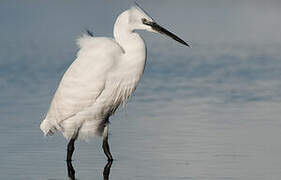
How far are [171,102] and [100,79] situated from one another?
118 inches

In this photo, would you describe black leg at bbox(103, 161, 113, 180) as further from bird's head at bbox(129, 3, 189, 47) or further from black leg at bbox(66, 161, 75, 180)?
bird's head at bbox(129, 3, 189, 47)

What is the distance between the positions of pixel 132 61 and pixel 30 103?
3.15m

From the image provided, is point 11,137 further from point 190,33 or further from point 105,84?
point 190,33

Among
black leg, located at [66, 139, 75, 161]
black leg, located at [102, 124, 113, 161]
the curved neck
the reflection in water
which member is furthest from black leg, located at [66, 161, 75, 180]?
the curved neck

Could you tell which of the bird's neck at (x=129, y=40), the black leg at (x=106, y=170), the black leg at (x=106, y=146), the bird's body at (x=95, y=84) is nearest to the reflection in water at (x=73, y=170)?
the black leg at (x=106, y=170)

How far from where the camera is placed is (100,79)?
8742mm

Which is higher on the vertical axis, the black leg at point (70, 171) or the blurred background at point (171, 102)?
the black leg at point (70, 171)

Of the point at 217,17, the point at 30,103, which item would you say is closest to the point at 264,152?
the point at 30,103

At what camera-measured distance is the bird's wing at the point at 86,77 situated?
870cm

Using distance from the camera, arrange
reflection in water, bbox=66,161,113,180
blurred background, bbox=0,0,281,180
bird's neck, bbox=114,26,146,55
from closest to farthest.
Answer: reflection in water, bbox=66,161,113,180 < blurred background, bbox=0,0,281,180 < bird's neck, bbox=114,26,146,55

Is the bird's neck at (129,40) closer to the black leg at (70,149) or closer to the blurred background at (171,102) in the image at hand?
the blurred background at (171,102)

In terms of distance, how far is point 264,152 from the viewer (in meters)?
8.46

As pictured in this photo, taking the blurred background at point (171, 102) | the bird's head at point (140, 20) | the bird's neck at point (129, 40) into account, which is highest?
the bird's head at point (140, 20)

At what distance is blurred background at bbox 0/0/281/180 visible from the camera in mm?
8097
